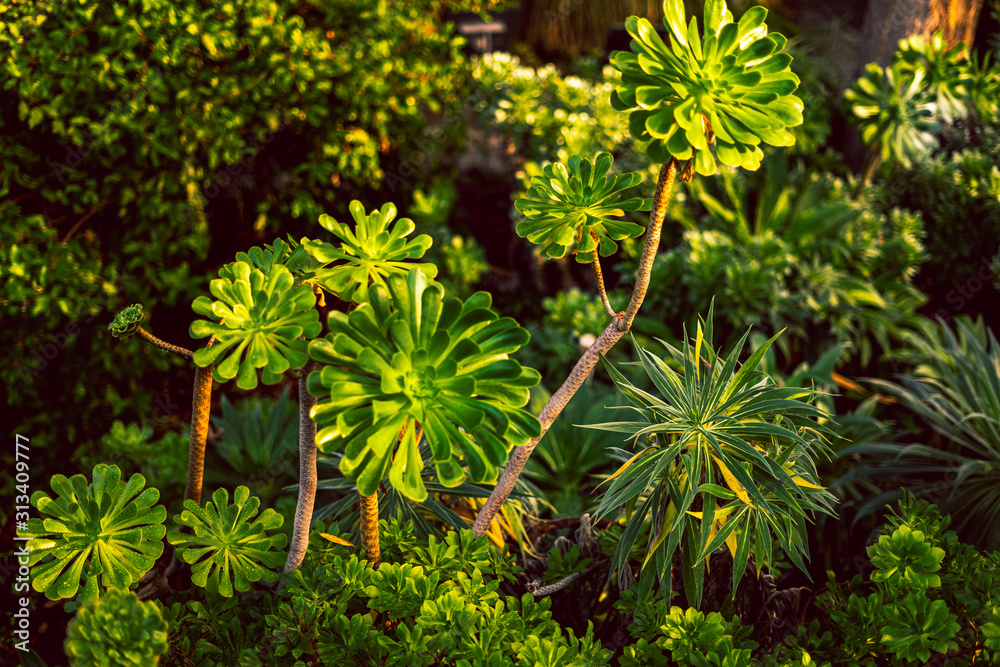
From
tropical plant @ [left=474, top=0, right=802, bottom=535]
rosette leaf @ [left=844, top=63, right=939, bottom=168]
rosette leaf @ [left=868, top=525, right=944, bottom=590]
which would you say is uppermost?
rosette leaf @ [left=844, top=63, right=939, bottom=168]

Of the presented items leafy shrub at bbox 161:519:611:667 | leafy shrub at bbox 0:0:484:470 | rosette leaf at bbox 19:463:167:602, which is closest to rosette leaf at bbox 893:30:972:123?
leafy shrub at bbox 0:0:484:470

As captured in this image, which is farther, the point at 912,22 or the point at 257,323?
the point at 912,22

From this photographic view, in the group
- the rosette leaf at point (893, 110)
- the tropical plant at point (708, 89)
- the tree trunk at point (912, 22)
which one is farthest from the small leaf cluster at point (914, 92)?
the tropical plant at point (708, 89)

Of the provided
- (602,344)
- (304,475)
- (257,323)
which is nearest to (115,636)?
(304,475)

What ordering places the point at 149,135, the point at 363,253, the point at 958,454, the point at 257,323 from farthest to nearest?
the point at 149,135 → the point at 958,454 → the point at 363,253 → the point at 257,323

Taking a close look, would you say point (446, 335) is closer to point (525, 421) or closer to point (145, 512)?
point (525, 421)

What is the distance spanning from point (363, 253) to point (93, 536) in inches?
25.7

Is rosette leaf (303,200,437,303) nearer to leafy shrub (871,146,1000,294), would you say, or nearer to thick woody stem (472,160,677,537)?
thick woody stem (472,160,677,537)

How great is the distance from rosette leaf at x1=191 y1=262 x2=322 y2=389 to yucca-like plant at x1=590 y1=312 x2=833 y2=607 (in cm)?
69

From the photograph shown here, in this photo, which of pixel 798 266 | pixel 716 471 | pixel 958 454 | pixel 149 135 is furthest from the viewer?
pixel 798 266

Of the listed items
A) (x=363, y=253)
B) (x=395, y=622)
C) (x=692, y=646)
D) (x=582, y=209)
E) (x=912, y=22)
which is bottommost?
(x=395, y=622)

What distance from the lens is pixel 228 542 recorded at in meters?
1.18

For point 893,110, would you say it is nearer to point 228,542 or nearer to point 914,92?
point 914,92

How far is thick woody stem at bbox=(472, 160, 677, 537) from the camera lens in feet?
3.54
